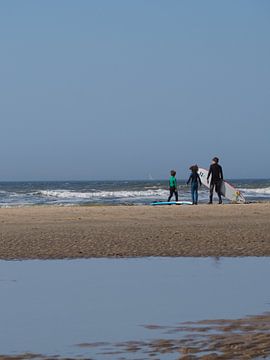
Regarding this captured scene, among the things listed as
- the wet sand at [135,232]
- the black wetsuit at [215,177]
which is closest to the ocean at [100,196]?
the black wetsuit at [215,177]

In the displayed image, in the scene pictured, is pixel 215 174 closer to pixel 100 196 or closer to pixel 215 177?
pixel 215 177

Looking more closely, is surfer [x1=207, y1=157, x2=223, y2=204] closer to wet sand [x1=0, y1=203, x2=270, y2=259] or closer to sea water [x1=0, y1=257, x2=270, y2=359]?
wet sand [x1=0, y1=203, x2=270, y2=259]

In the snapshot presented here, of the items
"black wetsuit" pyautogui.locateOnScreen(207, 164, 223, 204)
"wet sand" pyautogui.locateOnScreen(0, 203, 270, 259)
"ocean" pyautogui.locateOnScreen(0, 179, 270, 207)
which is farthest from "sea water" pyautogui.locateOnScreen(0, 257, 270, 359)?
"ocean" pyautogui.locateOnScreen(0, 179, 270, 207)

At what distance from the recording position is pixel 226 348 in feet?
21.4

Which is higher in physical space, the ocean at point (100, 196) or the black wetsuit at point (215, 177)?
the black wetsuit at point (215, 177)

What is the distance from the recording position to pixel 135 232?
16734 mm

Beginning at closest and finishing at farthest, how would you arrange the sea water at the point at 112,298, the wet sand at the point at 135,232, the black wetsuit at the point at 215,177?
the sea water at the point at 112,298
the wet sand at the point at 135,232
the black wetsuit at the point at 215,177

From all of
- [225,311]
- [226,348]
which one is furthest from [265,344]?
[225,311]

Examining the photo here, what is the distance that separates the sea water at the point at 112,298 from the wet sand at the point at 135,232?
42.8 inches

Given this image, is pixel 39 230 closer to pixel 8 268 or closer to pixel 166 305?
pixel 8 268

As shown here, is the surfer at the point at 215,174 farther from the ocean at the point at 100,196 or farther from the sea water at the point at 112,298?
the sea water at the point at 112,298

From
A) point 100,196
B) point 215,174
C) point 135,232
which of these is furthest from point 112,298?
point 100,196

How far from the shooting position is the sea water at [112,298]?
23.5 feet

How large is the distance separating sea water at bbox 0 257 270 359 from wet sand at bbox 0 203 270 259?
1087mm
